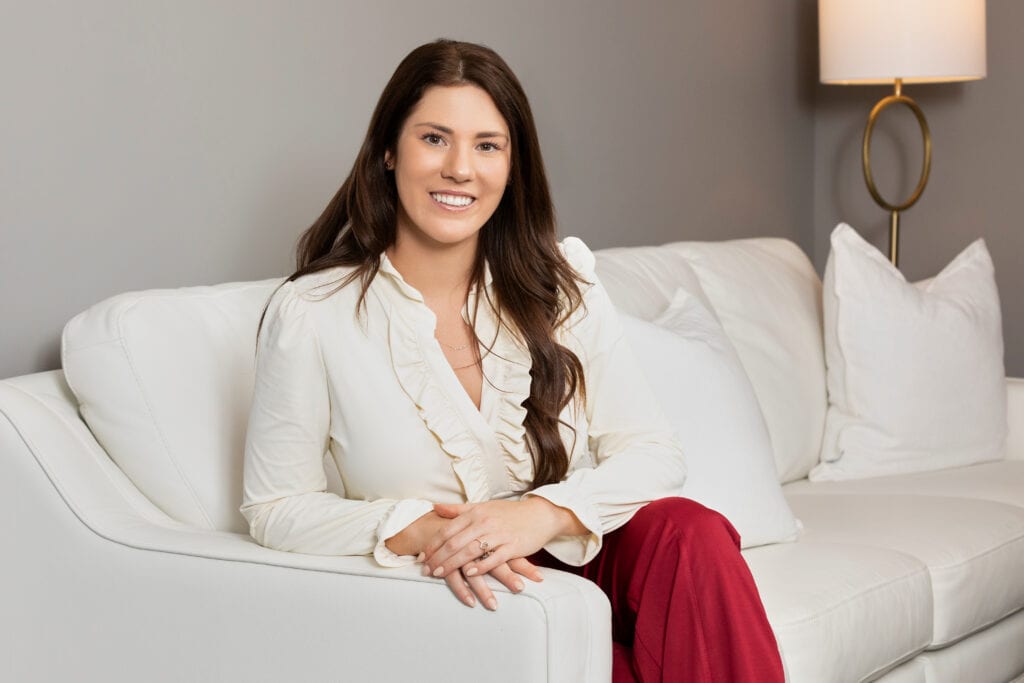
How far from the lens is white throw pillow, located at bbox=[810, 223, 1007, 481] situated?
286 cm

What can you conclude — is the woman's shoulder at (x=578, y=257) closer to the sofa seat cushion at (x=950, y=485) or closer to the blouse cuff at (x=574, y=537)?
the blouse cuff at (x=574, y=537)

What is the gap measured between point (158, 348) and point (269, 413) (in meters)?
0.29

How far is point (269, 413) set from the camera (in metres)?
1.68

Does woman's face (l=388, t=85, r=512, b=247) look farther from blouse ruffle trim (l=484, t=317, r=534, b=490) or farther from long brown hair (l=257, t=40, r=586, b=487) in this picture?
blouse ruffle trim (l=484, t=317, r=534, b=490)

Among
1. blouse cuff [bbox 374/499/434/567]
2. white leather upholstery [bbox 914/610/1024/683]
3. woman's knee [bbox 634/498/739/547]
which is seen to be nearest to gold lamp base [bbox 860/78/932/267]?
white leather upholstery [bbox 914/610/1024/683]

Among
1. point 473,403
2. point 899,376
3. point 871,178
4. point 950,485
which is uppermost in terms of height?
point 871,178

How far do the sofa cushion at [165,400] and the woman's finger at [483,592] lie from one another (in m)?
0.51

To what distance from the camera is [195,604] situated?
5.34 feet

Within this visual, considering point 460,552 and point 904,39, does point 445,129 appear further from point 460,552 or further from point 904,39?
point 904,39

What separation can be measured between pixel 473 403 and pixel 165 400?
1.39ft

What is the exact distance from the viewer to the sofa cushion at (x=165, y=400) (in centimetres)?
183

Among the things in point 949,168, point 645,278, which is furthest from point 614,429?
point 949,168

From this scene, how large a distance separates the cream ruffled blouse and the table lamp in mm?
1984

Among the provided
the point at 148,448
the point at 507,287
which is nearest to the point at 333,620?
the point at 148,448
